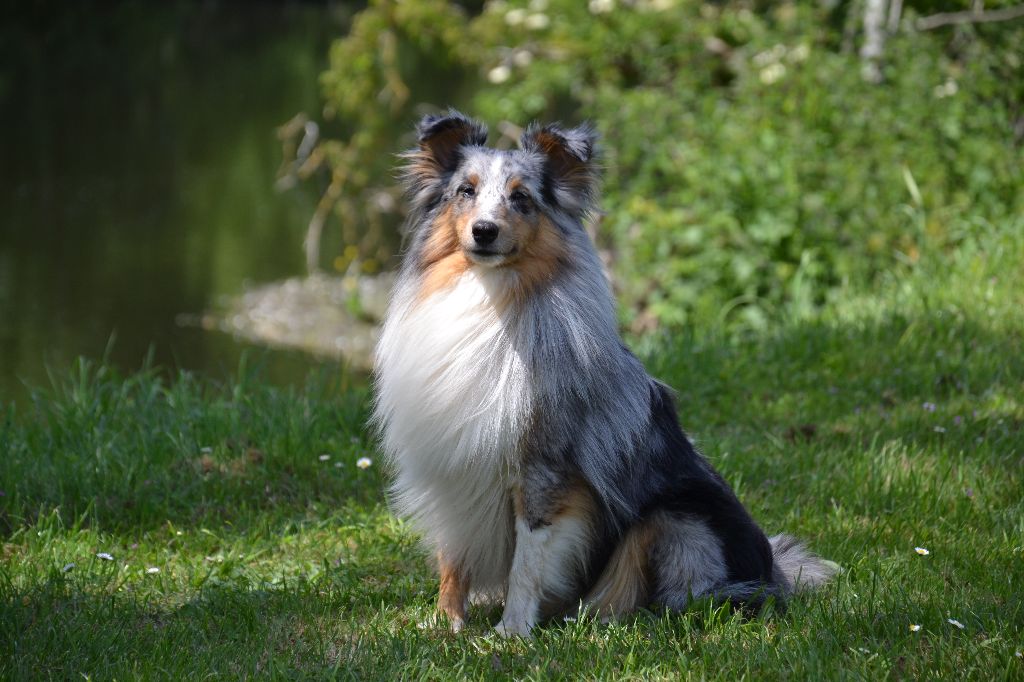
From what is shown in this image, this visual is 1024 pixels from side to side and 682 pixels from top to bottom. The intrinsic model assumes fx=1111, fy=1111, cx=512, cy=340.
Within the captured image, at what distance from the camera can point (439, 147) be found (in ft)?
11.7

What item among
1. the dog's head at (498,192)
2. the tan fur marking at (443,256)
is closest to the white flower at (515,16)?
the dog's head at (498,192)

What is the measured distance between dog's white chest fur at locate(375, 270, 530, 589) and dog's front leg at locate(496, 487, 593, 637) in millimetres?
107

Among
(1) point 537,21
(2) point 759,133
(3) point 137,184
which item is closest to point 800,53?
(2) point 759,133

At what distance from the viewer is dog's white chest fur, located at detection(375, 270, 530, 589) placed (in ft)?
11.0

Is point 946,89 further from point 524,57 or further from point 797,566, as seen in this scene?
point 797,566

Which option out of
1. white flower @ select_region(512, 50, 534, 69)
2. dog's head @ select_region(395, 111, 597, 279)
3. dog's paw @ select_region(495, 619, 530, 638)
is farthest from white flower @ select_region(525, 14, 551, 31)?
dog's paw @ select_region(495, 619, 530, 638)

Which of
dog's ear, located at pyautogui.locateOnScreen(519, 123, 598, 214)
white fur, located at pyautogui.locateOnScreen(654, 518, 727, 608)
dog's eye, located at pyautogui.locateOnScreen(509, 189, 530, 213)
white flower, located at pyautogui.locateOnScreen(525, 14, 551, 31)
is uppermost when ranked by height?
white flower, located at pyautogui.locateOnScreen(525, 14, 551, 31)

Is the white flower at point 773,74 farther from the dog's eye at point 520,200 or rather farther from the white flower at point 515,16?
the dog's eye at point 520,200

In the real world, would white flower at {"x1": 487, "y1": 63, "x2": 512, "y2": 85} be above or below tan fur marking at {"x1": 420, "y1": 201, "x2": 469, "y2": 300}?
below

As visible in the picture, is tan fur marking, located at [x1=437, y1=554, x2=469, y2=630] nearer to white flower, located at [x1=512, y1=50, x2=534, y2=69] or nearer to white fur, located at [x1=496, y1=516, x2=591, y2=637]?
white fur, located at [x1=496, y1=516, x2=591, y2=637]

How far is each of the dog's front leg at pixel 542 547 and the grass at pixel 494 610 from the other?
0.12 meters

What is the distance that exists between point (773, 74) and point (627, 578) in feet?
19.9

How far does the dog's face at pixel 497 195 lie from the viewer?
10.9 ft

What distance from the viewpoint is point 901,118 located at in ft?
26.3
